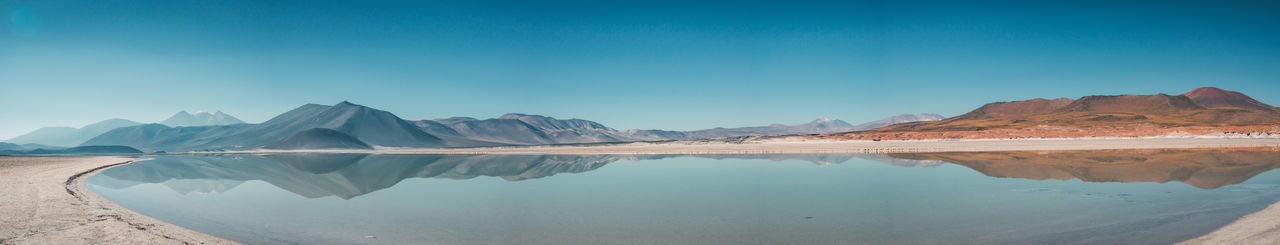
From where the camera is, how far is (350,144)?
13512 cm

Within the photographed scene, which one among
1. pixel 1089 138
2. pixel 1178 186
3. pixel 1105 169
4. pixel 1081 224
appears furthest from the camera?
pixel 1089 138

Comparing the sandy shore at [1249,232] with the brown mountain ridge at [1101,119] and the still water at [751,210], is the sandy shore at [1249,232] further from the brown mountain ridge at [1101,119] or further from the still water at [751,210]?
the brown mountain ridge at [1101,119]

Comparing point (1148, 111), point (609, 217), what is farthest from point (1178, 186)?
point (1148, 111)

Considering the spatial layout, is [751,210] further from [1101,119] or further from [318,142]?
[318,142]

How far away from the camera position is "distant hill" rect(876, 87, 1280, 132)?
89562 mm

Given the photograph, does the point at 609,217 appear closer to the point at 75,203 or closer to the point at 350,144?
the point at 75,203

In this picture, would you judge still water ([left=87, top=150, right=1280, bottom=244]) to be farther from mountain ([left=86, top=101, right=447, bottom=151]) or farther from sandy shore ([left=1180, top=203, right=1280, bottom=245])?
mountain ([left=86, top=101, right=447, bottom=151])

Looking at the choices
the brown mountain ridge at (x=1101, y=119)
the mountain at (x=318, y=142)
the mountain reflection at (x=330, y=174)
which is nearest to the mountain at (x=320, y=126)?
the mountain at (x=318, y=142)

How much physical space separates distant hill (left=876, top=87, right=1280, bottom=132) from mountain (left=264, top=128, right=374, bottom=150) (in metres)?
121

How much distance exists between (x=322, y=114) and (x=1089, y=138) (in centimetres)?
21478

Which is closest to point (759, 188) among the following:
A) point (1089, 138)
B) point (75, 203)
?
point (75, 203)

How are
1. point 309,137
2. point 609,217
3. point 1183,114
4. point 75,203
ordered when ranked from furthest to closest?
1. point 309,137
2. point 1183,114
3. point 75,203
4. point 609,217

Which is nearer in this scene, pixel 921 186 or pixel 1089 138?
pixel 921 186

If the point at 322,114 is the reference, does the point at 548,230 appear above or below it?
below
